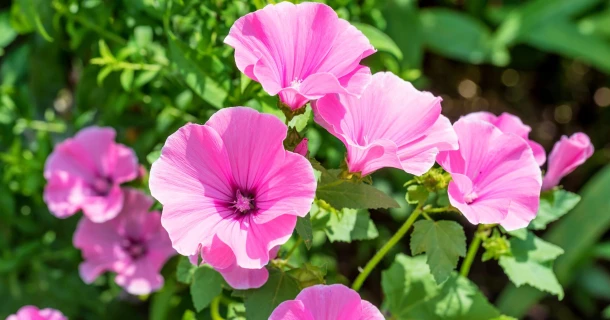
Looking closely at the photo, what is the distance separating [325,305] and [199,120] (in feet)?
1.88

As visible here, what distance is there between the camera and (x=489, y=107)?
2453mm

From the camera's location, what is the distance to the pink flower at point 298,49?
946mm

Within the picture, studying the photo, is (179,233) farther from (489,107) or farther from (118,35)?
(489,107)

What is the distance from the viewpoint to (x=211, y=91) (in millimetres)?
1245

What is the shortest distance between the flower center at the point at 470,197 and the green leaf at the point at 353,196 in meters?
0.09

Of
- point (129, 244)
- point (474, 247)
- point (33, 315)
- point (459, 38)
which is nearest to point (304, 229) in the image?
point (474, 247)

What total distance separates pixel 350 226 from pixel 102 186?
58 cm

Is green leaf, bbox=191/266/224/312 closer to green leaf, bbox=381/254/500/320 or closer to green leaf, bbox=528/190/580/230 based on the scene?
green leaf, bbox=381/254/500/320

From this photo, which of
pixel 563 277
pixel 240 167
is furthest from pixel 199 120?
pixel 563 277

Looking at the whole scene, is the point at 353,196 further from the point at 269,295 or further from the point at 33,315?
the point at 33,315

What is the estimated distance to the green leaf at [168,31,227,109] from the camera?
1.24 metres

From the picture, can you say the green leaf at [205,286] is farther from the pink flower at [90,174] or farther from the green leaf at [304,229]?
the pink flower at [90,174]

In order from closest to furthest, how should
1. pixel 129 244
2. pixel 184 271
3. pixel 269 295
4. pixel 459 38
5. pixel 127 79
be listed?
pixel 269 295 < pixel 184 271 < pixel 127 79 < pixel 129 244 < pixel 459 38

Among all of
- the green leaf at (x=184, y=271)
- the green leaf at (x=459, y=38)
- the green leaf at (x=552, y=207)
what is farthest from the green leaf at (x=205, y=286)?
the green leaf at (x=459, y=38)
